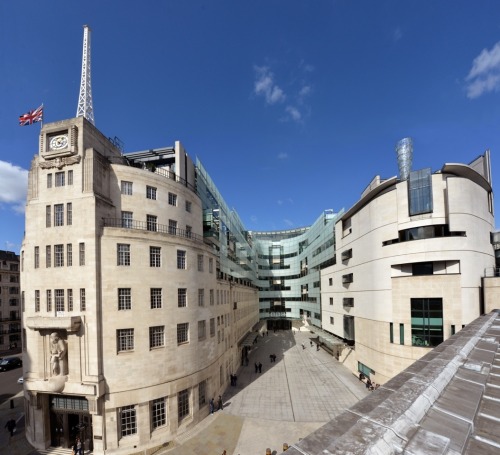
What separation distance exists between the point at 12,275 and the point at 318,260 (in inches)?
2875

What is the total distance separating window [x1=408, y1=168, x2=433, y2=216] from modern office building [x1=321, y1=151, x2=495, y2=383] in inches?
3.8

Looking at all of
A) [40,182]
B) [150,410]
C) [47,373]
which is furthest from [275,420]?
[40,182]

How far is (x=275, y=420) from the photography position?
26.4 meters

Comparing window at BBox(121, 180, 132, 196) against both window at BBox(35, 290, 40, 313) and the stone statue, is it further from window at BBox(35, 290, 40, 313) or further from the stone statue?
the stone statue

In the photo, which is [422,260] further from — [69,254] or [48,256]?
[48,256]

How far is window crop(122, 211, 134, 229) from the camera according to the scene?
25.9m

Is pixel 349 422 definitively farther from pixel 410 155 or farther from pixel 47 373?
pixel 410 155

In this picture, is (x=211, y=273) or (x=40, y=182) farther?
(x=211, y=273)

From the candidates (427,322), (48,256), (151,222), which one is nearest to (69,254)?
(48,256)

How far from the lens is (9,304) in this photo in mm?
60688

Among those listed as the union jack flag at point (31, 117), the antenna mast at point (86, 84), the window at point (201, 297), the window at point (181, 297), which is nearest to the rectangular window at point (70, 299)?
the window at point (181, 297)

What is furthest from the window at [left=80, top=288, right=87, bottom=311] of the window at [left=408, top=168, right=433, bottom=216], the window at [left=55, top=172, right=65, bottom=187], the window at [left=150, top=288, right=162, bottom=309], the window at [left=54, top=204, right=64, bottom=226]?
the window at [left=408, top=168, right=433, bottom=216]

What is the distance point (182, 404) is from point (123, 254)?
15736 millimetres

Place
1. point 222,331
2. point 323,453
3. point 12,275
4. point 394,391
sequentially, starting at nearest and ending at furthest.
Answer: point 323,453, point 394,391, point 222,331, point 12,275
